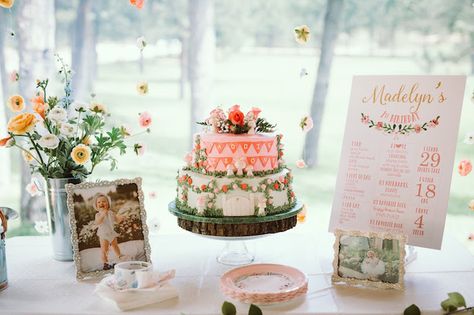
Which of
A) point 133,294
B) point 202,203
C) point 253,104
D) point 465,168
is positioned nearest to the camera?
point 133,294

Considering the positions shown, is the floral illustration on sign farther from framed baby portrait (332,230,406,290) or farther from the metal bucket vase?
the metal bucket vase

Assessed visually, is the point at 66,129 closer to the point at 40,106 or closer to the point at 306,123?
the point at 40,106

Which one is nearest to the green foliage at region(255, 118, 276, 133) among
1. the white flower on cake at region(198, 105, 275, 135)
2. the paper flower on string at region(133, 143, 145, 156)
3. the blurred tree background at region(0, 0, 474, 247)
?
the white flower on cake at region(198, 105, 275, 135)

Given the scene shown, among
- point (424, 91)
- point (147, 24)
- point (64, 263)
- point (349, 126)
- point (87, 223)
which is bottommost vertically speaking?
point (64, 263)

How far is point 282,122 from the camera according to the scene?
482cm

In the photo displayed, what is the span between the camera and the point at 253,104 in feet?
15.8

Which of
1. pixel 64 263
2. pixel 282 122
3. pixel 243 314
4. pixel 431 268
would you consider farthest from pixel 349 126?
pixel 282 122

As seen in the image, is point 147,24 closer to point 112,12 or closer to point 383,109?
point 112,12

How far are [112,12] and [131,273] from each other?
10.9 ft

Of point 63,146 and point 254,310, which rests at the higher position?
point 63,146

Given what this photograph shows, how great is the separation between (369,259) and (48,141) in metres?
1.16

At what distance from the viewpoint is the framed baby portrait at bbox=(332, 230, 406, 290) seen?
1703 millimetres

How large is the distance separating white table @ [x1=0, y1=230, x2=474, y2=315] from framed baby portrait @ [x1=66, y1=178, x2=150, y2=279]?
0.09 meters

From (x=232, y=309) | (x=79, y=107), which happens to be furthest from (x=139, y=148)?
(x=232, y=309)
